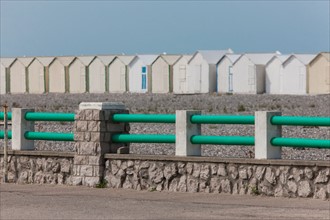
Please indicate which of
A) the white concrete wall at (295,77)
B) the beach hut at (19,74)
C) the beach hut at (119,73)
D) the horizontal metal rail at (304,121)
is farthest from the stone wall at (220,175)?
the beach hut at (19,74)

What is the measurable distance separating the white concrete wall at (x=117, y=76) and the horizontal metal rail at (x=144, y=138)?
6066 cm

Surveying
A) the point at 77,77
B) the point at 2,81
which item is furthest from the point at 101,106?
the point at 2,81

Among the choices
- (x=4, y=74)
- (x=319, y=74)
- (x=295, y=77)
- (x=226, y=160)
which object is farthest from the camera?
(x=4, y=74)

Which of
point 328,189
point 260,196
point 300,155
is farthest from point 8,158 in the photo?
point 300,155

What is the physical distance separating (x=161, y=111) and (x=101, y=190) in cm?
2974

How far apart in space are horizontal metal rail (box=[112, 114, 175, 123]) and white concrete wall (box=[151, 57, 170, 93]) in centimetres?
5941

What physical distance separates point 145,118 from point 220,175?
5.56 feet

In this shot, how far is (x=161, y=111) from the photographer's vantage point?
45.6 m

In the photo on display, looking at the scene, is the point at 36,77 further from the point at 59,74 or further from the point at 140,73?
the point at 140,73

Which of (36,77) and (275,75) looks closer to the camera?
(275,75)

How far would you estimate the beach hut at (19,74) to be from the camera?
81938mm

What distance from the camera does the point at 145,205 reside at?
13750 millimetres

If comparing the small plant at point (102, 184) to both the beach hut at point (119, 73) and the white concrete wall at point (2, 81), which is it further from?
the white concrete wall at point (2, 81)

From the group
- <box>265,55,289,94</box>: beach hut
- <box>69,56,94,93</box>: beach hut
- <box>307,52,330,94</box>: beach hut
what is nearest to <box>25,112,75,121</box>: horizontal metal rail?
<box>307,52,330,94</box>: beach hut
